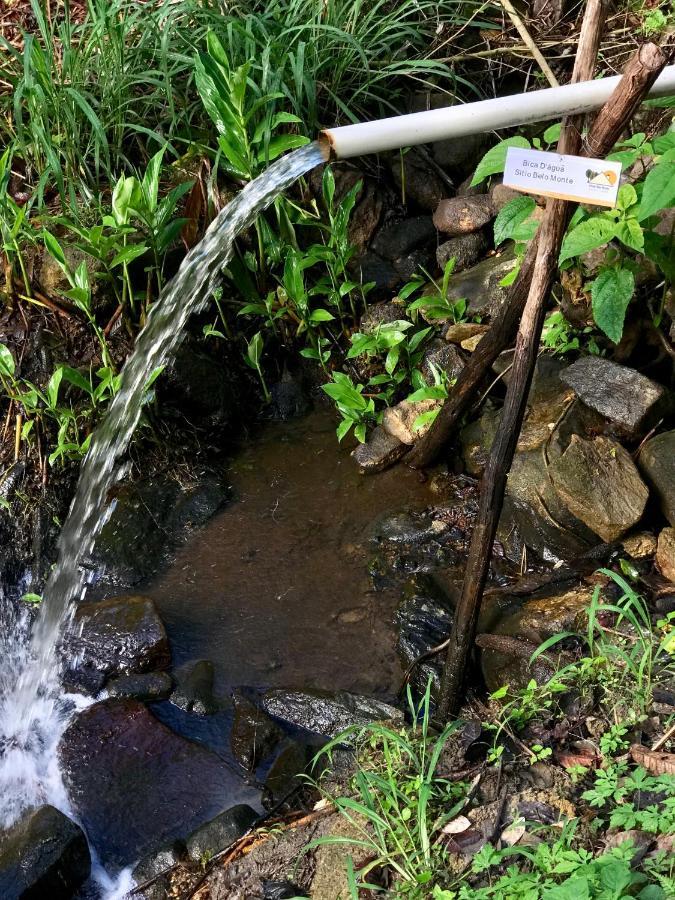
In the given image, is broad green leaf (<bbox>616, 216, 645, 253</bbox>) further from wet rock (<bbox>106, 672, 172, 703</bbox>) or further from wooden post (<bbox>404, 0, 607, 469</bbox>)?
wet rock (<bbox>106, 672, 172, 703</bbox>)

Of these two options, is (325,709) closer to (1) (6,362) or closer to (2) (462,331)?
(2) (462,331)

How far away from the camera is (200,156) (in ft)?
13.2

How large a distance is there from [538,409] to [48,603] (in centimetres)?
223

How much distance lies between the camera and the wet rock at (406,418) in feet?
12.5

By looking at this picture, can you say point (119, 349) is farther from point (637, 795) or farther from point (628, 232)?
point (637, 795)

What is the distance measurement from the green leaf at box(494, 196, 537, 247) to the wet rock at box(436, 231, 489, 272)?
4.58 feet

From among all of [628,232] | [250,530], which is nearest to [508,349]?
[628,232]

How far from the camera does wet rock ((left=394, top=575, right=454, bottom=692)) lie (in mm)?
2895

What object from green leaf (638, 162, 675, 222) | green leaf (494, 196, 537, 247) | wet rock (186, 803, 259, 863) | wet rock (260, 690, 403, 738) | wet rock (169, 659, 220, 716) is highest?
green leaf (638, 162, 675, 222)

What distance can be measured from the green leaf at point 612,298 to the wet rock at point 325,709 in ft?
4.90

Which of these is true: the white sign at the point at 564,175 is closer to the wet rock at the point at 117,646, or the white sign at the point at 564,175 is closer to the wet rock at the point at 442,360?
the wet rock at the point at 442,360

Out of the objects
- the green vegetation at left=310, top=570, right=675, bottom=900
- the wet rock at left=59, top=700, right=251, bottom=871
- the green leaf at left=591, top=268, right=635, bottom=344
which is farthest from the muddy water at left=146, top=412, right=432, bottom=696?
the green leaf at left=591, top=268, right=635, bottom=344

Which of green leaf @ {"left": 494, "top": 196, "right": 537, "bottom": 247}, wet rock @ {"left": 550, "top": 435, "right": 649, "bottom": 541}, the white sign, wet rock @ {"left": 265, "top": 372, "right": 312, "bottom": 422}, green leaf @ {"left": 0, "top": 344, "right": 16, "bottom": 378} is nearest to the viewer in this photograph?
the white sign

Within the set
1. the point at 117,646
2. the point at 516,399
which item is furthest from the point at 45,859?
the point at 516,399
